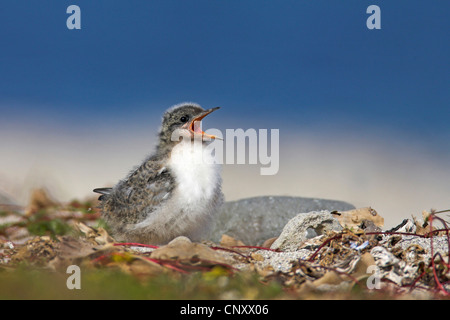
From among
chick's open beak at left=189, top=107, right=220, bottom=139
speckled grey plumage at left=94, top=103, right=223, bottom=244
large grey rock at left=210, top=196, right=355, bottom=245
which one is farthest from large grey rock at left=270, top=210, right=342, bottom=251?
large grey rock at left=210, top=196, right=355, bottom=245

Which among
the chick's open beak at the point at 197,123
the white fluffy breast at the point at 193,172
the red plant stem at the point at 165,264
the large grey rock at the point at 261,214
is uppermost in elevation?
the chick's open beak at the point at 197,123

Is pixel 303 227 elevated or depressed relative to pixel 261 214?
elevated

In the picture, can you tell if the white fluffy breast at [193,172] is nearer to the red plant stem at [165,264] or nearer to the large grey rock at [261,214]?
the red plant stem at [165,264]

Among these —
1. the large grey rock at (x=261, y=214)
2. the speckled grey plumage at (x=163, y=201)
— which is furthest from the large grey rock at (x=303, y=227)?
the large grey rock at (x=261, y=214)

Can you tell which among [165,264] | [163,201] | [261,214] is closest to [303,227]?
[163,201]

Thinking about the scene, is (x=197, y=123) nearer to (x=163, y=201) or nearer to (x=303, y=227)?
(x=163, y=201)

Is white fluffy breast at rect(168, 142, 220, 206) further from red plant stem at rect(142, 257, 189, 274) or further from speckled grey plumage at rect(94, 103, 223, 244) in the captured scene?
red plant stem at rect(142, 257, 189, 274)
